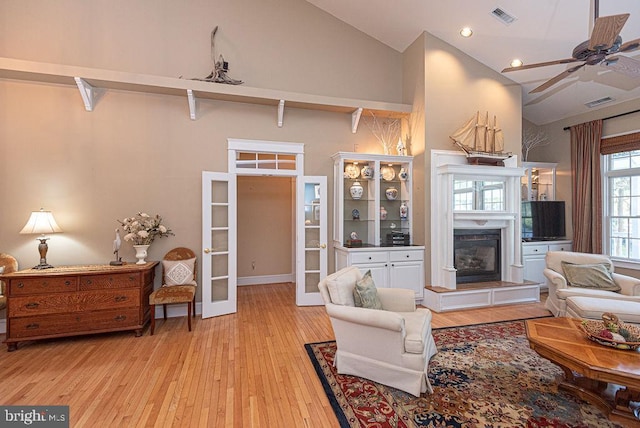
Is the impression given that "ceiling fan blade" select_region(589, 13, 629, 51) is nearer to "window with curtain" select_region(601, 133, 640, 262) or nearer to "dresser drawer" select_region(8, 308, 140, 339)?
"window with curtain" select_region(601, 133, 640, 262)

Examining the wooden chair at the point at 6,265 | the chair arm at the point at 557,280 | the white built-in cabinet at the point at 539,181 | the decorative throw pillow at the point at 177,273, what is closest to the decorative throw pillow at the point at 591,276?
the chair arm at the point at 557,280

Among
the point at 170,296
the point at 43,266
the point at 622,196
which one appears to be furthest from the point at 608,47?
the point at 43,266

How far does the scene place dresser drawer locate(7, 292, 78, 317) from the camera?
310 centimetres

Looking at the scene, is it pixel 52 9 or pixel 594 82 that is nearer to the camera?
pixel 52 9

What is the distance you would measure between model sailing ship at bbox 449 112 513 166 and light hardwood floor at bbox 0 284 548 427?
244cm

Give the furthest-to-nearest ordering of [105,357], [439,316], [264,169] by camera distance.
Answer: [264,169] → [439,316] → [105,357]

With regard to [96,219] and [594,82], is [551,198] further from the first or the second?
[96,219]

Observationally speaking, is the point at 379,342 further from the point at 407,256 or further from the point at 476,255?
the point at 476,255

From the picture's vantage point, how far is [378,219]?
4.71 meters

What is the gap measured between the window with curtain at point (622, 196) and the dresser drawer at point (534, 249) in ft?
2.72

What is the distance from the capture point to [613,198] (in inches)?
195

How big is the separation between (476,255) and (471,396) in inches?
120

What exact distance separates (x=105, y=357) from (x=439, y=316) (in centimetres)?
401

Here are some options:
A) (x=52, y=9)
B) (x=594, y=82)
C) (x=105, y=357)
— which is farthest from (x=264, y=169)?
(x=594, y=82)
